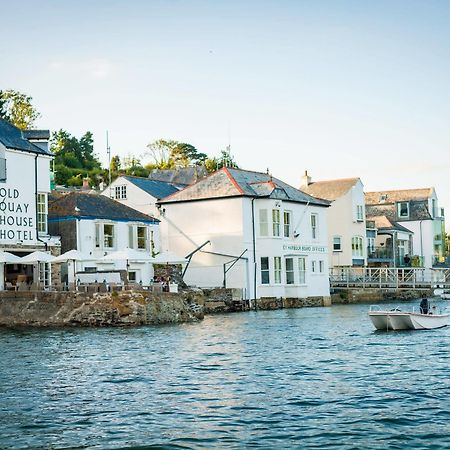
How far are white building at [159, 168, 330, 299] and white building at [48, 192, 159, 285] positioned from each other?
4.24 metres

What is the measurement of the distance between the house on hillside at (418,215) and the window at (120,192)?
41995mm

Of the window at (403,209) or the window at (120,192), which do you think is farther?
the window at (403,209)

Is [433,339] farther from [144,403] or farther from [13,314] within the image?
[13,314]

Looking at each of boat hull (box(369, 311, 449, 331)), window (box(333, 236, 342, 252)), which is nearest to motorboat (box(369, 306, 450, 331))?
boat hull (box(369, 311, 449, 331))

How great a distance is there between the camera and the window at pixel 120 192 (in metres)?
68.8

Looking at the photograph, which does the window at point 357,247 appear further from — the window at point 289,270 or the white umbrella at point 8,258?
the white umbrella at point 8,258

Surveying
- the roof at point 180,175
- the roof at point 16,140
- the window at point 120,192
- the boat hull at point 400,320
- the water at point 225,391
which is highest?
the roof at point 180,175

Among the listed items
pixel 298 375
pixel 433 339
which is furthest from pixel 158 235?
pixel 298 375

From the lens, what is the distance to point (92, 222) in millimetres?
52438

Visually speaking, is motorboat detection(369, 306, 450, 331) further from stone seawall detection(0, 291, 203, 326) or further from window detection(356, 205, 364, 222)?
window detection(356, 205, 364, 222)

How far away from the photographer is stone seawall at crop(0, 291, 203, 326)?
134 feet


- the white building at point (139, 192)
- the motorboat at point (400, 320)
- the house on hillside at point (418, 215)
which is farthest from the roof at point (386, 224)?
the motorboat at point (400, 320)

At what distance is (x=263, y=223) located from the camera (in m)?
60.3

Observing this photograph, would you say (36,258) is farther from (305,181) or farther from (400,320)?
(305,181)
